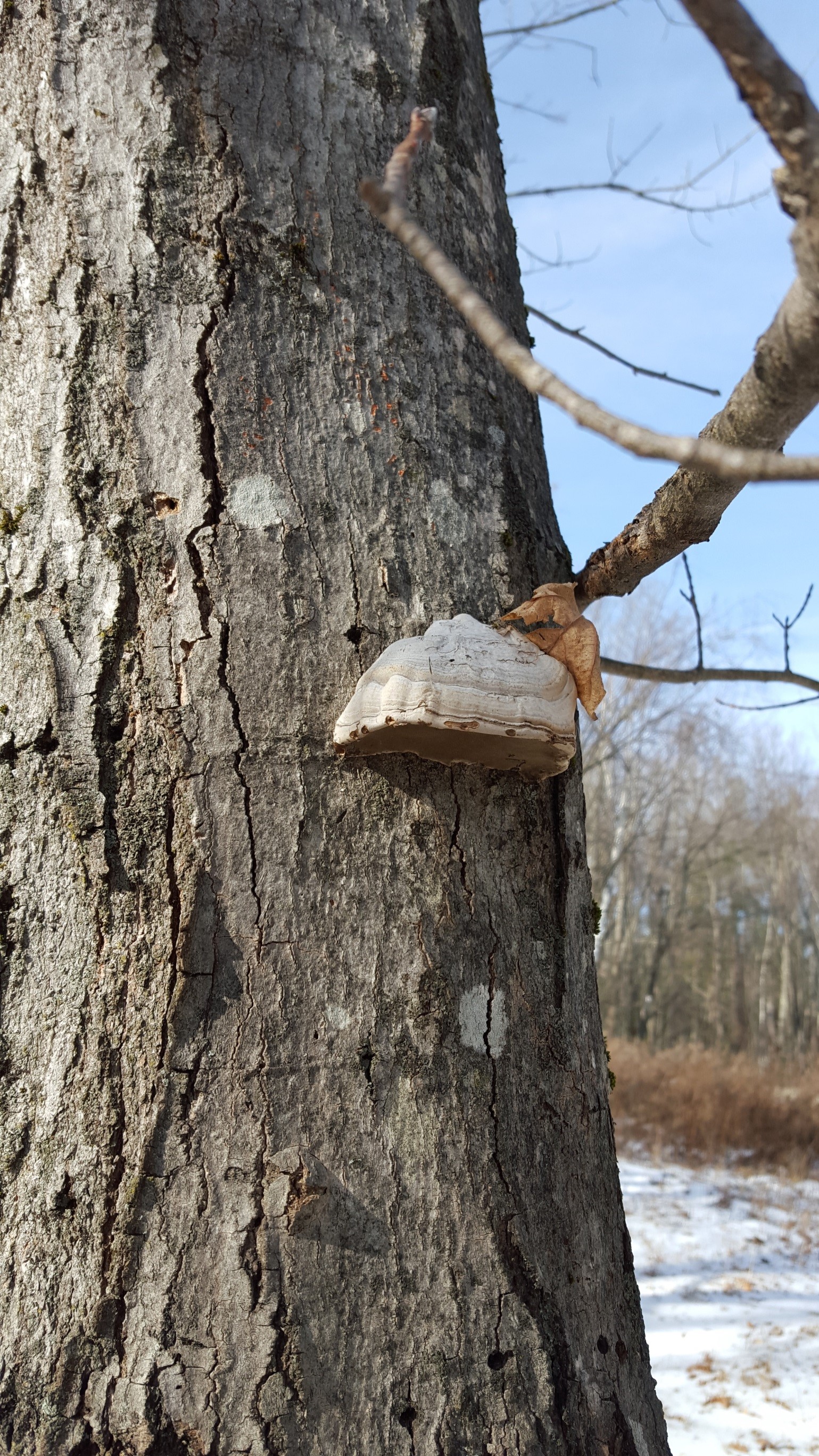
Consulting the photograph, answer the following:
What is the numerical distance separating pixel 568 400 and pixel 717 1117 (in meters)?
12.7

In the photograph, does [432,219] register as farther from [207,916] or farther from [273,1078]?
[273,1078]

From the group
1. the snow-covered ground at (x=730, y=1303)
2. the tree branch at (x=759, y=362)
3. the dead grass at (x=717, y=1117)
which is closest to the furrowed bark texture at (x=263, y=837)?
the tree branch at (x=759, y=362)

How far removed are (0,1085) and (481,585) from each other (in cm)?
90

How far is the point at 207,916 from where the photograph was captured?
3.69ft

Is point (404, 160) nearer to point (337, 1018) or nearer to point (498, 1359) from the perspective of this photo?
point (337, 1018)

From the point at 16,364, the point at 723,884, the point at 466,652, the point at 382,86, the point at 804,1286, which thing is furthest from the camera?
the point at 723,884

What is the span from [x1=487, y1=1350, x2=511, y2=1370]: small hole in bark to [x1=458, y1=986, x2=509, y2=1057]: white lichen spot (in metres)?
0.32

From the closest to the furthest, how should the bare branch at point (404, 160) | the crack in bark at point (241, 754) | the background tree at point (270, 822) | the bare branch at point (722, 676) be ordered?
the bare branch at point (404, 160) → the background tree at point (270, 822) → the crack in bark at point (241, 754) → the bare branch at point (722, 676)

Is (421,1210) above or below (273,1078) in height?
below

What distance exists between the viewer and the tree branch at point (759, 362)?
0.64 m

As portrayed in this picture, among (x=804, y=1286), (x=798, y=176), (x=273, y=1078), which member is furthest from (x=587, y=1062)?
(x=804, y=1286)

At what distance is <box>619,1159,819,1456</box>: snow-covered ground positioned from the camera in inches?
166

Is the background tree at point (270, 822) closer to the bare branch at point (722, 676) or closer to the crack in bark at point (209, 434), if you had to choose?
the crack in bark at point (209, 434)

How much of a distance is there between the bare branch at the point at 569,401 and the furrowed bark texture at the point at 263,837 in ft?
1.74
